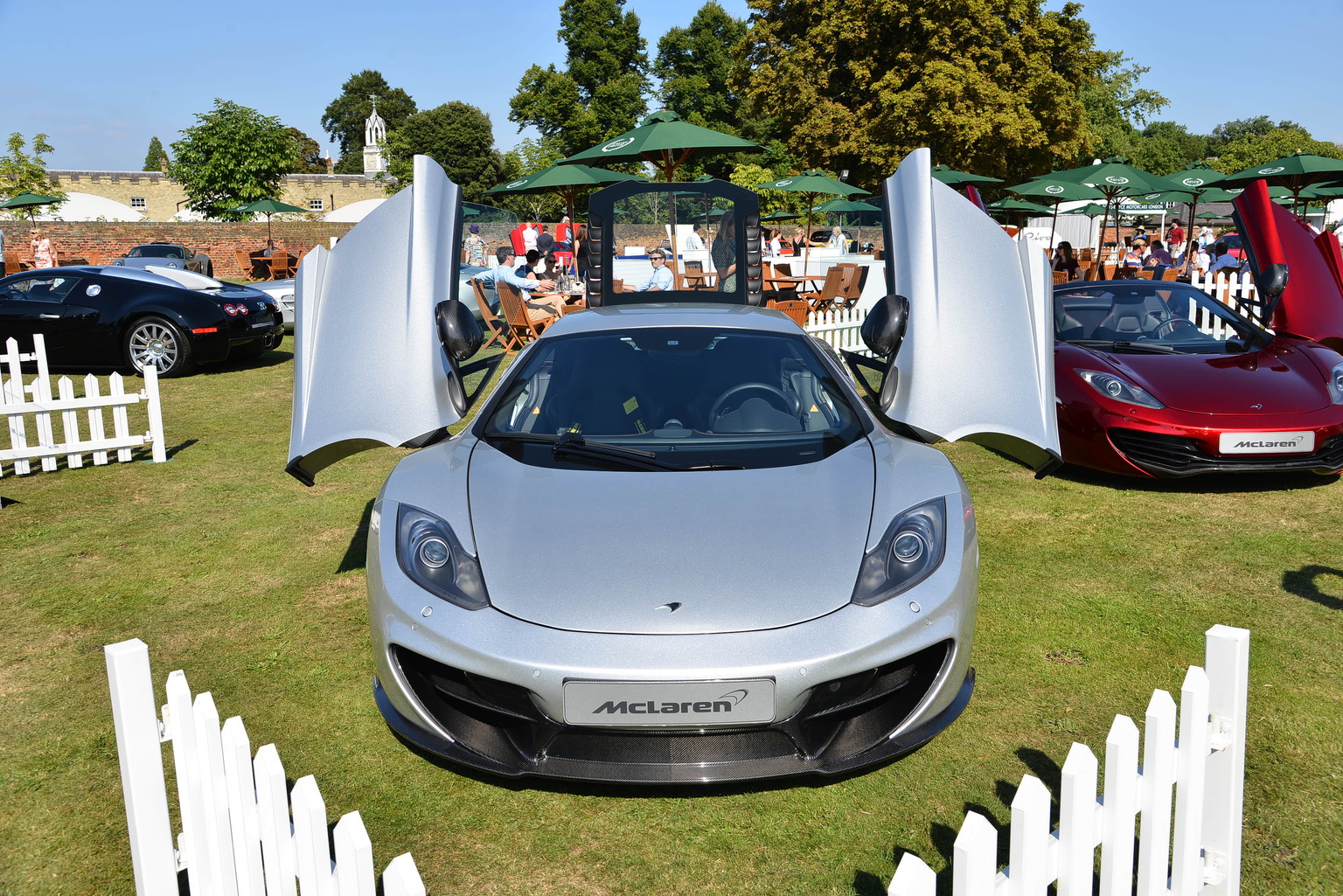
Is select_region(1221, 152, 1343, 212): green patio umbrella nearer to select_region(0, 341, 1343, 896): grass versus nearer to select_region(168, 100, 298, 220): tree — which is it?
select_region(0, 341, 1343, 896): grass

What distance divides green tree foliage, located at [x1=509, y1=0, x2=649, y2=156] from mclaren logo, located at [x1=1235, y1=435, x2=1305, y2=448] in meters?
56.1

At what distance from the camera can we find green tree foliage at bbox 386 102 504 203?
76188 millimetres

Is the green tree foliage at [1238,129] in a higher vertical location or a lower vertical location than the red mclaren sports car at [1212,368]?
higher

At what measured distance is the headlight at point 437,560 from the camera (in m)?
2.92

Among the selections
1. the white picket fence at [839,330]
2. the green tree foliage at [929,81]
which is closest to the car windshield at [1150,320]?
the white picket fence at [839,330]

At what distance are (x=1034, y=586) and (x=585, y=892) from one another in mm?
2927

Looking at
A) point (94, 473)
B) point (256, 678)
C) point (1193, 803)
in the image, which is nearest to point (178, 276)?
point (94, 473)

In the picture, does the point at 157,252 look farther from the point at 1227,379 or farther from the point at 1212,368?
the point at 1227,379

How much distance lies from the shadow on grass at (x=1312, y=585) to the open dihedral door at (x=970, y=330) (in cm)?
162

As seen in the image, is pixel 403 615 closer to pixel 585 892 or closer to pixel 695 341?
pixel 585 892

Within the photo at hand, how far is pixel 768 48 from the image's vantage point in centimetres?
3747

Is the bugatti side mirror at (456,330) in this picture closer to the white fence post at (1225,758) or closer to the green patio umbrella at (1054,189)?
the white fence post at (1225,758)

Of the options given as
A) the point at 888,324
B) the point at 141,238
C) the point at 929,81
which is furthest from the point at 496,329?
the point at 141,238

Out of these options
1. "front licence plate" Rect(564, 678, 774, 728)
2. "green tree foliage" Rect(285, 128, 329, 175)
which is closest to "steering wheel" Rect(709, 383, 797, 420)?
"front licence plate" Rect(564, 678, 774, 728)
